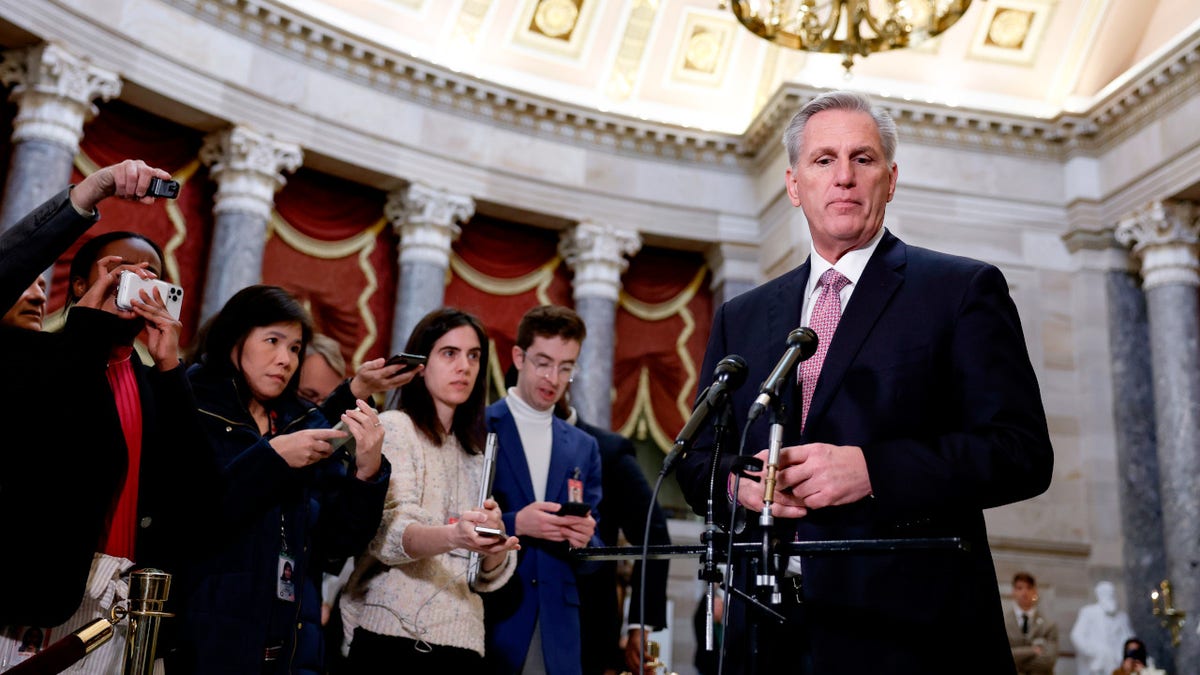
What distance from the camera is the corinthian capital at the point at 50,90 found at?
10281 mm

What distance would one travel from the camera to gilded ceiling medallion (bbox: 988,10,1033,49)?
45.0 feet

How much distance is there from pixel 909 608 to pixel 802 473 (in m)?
0.33

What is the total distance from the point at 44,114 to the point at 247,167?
2.04 metres

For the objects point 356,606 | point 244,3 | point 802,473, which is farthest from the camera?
point 244,3

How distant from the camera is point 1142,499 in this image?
40.2ft

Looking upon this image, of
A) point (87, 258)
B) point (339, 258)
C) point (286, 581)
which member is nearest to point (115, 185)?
point (87, 258)

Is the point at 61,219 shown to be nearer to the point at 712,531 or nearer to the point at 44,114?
the point at 712,531

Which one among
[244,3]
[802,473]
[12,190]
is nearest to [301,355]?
[802,473]

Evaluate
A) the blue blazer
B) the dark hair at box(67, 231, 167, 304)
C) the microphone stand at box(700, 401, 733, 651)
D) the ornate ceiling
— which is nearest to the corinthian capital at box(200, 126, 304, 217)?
the ornate ceiling

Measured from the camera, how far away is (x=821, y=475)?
2.11 meters

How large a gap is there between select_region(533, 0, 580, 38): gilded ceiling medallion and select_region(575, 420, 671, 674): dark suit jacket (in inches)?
371

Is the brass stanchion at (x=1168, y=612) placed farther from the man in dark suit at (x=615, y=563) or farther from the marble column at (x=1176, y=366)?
the man in dark suit at (x=615, y=563)

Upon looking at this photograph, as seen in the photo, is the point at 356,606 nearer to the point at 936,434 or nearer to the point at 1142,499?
the point at 936,434

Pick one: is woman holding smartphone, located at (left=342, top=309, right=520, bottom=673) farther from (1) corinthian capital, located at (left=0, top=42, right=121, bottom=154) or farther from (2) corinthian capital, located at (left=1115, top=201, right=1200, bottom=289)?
(2) corinthian capital, located at (left=1115, top=201, right=1200, bottom=289)
